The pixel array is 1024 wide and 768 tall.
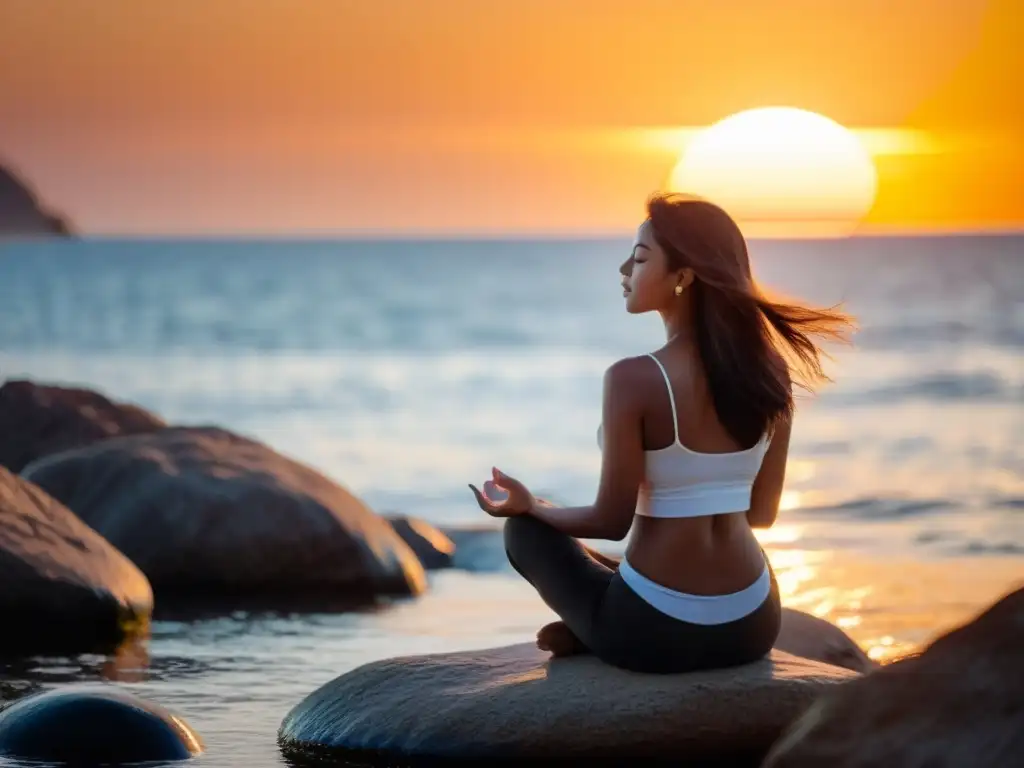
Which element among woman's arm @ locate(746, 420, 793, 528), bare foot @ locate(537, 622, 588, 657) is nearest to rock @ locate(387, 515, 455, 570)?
bare foot @ locate(537, 622, 588, 657)

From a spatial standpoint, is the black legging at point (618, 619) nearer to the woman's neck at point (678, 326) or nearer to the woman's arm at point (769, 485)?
the woman's arm at point (769, 485)

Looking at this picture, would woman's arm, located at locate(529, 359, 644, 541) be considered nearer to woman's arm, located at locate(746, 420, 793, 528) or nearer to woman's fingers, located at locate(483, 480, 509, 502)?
woman's fingers, located at locate(483, 480, 509, 502)

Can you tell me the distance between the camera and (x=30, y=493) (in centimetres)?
909

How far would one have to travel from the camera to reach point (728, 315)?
6066mm

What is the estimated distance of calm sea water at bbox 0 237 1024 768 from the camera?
902cm

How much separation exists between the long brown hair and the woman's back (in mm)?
58

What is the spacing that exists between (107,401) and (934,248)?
3530 inches

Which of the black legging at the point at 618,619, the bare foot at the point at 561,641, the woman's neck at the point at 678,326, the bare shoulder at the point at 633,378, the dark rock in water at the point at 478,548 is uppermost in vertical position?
the woman's neck at the point at 678,326

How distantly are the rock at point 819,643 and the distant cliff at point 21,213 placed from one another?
5038 inches

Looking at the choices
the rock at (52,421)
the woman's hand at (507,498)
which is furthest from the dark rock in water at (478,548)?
the woman's hand at (507,498)

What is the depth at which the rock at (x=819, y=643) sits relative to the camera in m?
7.16

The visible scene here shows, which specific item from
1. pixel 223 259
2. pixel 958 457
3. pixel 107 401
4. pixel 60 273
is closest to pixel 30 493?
pixel 107 401

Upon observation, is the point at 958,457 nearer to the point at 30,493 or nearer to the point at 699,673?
the point at 30,493

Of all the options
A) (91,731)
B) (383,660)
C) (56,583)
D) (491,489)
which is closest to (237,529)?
(56,583)
